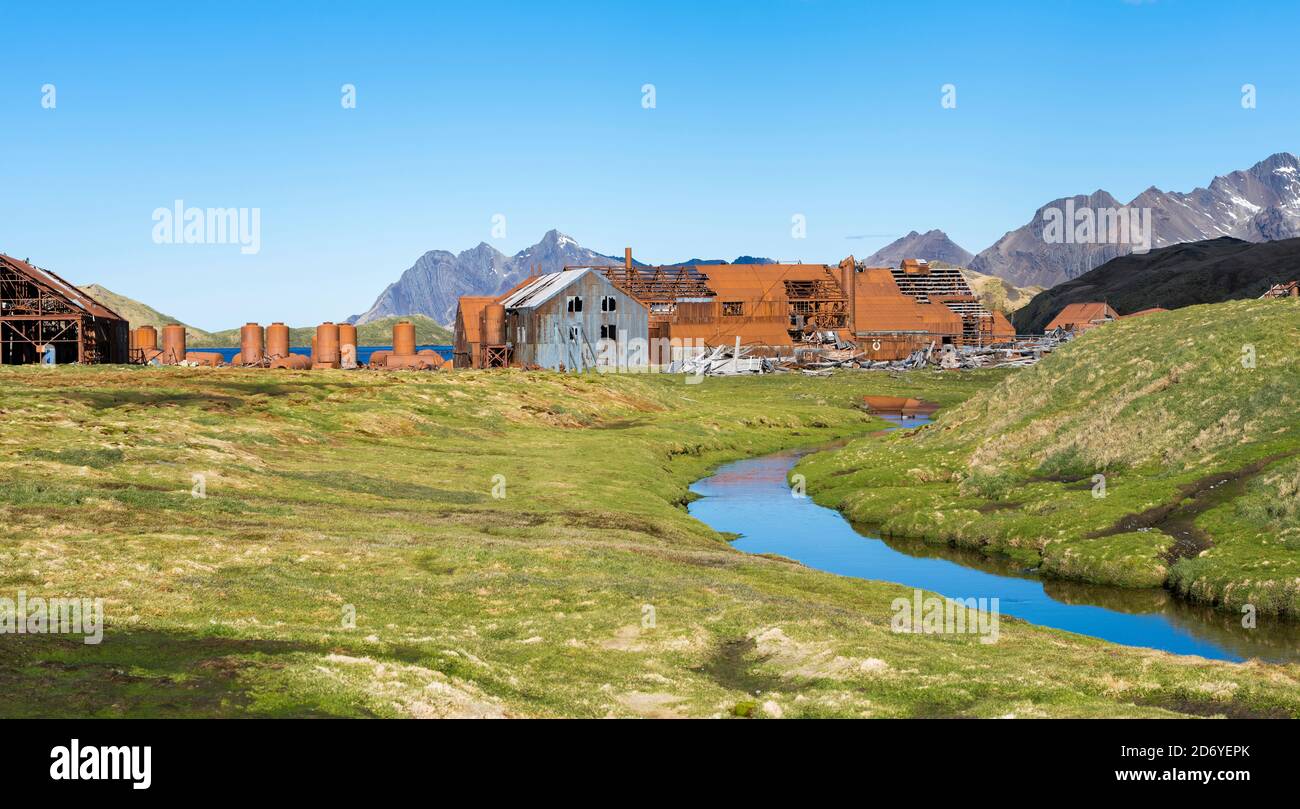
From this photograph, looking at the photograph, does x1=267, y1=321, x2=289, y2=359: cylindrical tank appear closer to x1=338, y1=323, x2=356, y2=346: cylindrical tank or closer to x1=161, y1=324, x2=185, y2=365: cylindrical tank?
x1=338, y1=323, x2=356, y2=346: cylindrical tank

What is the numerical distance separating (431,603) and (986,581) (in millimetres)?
27844

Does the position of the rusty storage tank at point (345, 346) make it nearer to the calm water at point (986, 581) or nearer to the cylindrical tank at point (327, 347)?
the cylindrical tank at point (327, 347)

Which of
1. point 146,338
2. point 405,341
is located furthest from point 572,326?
point 146,338

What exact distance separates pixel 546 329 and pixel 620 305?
1107cm

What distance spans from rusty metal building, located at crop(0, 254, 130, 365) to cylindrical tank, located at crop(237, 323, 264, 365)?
27647 millimetres

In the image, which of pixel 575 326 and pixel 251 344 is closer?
pixel 575 326

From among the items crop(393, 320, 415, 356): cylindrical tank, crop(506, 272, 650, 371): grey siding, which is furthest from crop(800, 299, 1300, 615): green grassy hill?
crop(393, 320, 415, 356): cylindrical tank

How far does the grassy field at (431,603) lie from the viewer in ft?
79.8

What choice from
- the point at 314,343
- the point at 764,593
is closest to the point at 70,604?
the point at 764,593

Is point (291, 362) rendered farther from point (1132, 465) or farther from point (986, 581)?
point (986, 581)

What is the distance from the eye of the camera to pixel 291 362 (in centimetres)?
15362

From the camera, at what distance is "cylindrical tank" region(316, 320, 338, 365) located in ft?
499

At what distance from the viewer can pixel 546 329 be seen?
477 feet
